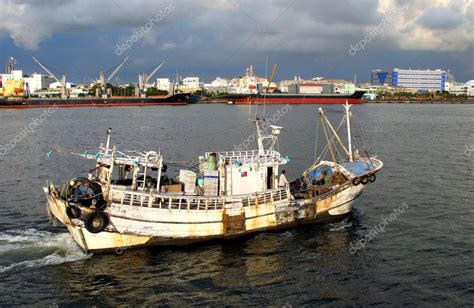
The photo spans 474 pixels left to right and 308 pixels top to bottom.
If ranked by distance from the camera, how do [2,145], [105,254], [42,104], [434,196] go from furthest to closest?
[42,104] < [2,145] < [434,196] < [105,254]

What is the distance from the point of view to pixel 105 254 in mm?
20891

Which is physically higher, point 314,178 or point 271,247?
point 314,178

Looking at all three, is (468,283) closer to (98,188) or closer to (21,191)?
(98,188)

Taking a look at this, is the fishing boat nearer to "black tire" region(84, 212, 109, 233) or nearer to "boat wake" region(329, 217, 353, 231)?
"black tire" region(84, 212, 109, 233)

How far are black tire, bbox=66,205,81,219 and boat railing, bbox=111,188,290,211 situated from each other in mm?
1541

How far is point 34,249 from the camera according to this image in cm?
2153

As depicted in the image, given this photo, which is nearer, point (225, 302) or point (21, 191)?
point (225, 302)

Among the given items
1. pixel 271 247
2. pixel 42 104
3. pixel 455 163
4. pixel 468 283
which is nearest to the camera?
pixel 468 283

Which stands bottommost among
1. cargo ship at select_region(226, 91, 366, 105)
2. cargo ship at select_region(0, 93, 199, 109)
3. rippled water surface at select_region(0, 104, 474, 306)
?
rippled water surface at select_region(0, 104, 474, 306)

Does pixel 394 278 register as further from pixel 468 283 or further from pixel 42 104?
pixel 42 104

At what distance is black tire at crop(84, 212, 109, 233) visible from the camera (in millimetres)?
19766

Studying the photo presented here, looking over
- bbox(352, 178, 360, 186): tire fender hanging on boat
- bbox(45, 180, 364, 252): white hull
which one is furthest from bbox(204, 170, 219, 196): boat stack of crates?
bbox(352, 178, 360, 186): tire fender hanging on boat

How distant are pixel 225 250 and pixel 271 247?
2248 millimetres

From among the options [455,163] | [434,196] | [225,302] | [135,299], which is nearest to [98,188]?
[135,299]
